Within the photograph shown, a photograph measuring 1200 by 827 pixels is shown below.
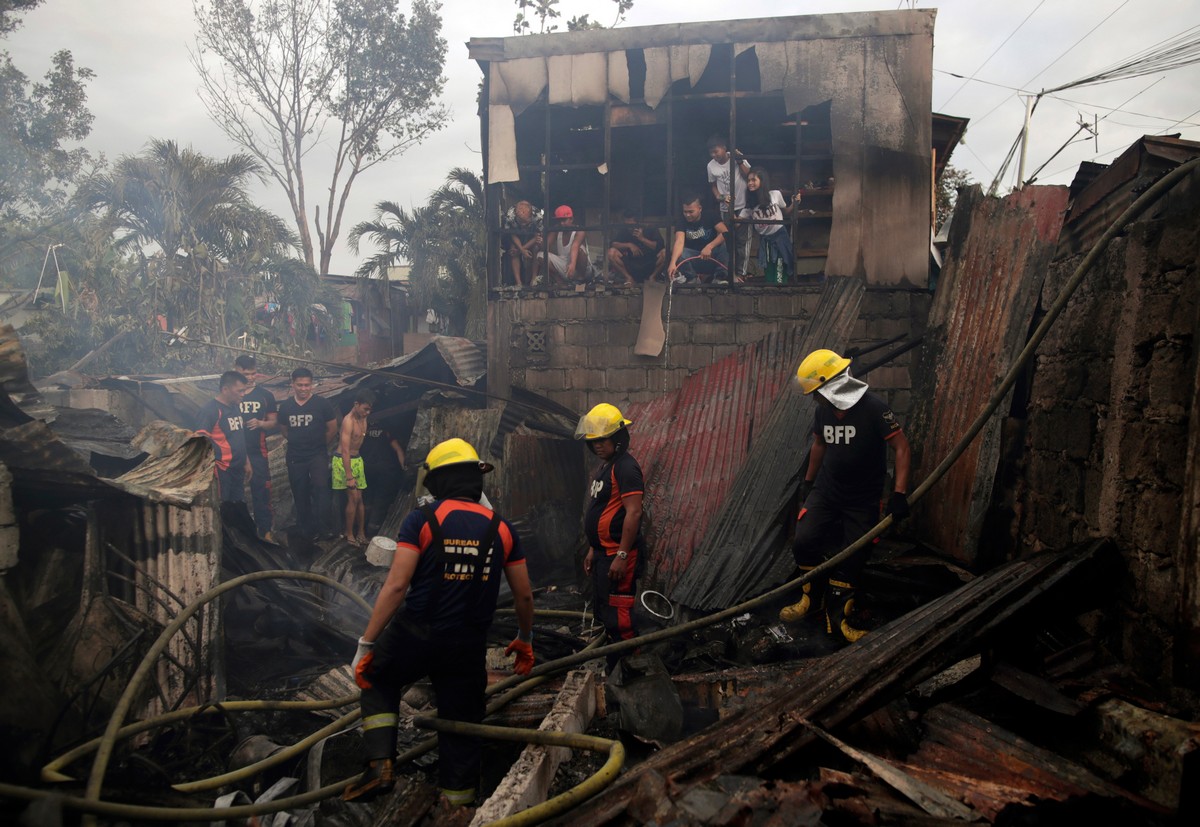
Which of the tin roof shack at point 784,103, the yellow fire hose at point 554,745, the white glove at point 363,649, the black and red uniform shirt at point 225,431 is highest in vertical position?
the tin roof shack at point 784,103

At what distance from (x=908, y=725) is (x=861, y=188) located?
7.28m

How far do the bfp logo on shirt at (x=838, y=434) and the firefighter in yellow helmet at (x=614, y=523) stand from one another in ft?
4.16

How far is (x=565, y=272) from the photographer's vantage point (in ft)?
31.3

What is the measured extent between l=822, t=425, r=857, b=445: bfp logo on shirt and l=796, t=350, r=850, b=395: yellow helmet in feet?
0.98

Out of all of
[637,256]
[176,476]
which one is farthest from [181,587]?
[637,256]

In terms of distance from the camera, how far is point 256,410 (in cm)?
860

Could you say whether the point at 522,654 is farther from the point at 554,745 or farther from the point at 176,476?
the point at 176,476

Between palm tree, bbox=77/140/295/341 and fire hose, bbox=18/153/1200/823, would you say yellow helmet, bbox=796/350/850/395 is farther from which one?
palm tree, bbox=77/140/295/341

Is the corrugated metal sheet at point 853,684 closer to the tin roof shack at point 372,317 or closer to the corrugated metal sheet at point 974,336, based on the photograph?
the corrugated metal sheet at point 974,336

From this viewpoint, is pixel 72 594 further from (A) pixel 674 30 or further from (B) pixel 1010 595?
(A) pixel 674 30

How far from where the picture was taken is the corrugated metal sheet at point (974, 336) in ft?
16.3

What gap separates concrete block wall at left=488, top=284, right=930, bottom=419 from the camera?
8.70m

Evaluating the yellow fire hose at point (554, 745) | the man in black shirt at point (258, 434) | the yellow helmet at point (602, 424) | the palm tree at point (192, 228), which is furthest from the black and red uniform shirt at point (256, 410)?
the palm tree at point (192, 228)

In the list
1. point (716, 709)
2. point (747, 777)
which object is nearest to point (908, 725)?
point (747, 777)
